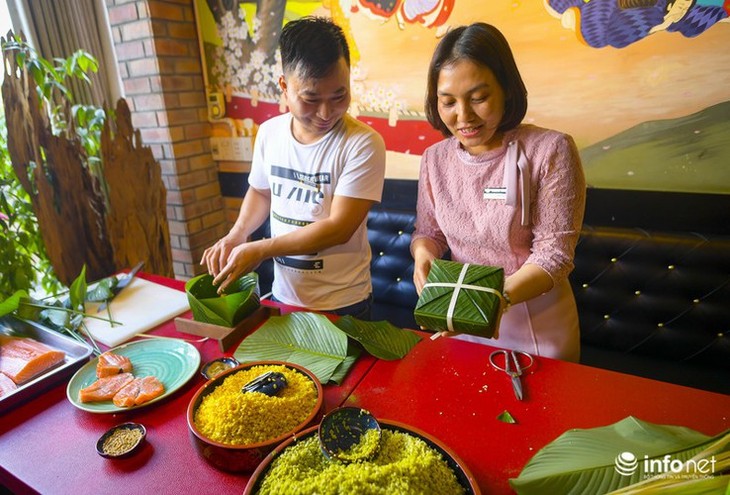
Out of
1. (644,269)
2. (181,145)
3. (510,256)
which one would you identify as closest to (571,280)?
(644,269)

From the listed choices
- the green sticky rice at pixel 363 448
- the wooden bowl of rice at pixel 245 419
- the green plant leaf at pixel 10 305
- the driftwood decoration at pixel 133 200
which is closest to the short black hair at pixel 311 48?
the wooden bowl of rice at pixel 245 419

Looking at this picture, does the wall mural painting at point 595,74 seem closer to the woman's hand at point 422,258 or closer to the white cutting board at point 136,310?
the woman's hand at point 422,258

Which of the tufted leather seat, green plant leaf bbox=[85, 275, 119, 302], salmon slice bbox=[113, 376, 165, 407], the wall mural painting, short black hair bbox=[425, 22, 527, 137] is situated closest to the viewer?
salmon slice bbox=[113, 376, 165, 407]

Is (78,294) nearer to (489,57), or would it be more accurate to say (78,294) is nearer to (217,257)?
(217,257)

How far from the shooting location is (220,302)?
54.1 inches

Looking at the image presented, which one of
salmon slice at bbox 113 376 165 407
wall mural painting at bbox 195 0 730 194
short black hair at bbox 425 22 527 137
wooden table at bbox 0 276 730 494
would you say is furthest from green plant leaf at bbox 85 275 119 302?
wall mural painting at bbox 195 0 730 194

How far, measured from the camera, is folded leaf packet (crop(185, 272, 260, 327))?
1367 millimetres

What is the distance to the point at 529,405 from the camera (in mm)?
1022

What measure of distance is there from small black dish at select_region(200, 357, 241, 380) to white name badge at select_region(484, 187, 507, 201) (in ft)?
2.95

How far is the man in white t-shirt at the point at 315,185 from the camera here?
4.68 feet

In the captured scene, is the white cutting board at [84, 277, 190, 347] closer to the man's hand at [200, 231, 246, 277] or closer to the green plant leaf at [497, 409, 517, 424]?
the man's hand at [200, 231, 246, 277]

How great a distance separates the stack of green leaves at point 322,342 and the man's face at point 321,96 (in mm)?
672

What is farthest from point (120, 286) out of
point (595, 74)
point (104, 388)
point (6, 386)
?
point (595, 74)

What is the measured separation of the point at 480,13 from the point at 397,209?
110 centimetres
